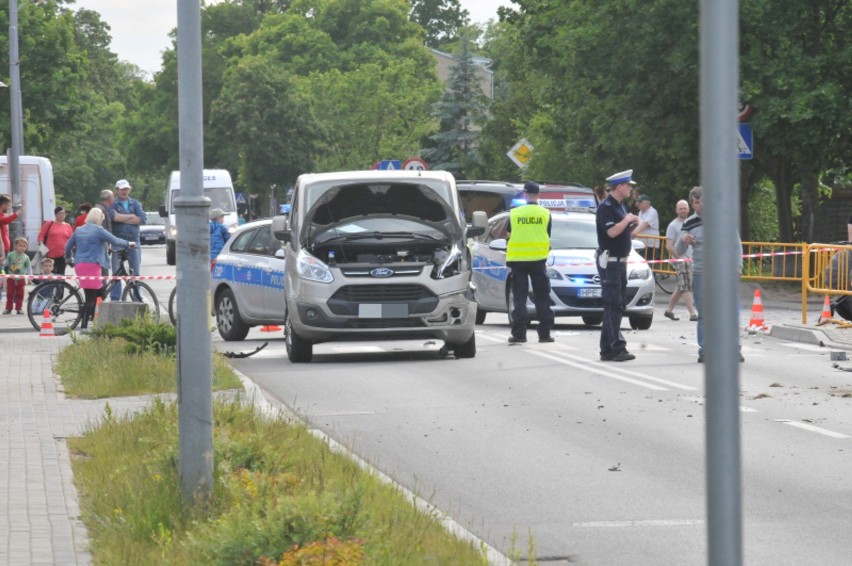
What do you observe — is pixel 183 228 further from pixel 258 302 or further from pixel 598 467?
pixel 258 302

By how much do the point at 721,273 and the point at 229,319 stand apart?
18646mm

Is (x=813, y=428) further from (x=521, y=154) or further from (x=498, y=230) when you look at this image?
(x=521, y=154)

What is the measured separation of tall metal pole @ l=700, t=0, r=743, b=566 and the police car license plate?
555 inches

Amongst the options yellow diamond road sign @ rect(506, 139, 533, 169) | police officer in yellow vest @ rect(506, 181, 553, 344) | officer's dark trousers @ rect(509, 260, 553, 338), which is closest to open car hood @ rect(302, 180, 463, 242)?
police officer in yellow vest @ rect(506, 181, 553, 344)

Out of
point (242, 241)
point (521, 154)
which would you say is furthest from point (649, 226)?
point (242, 241)

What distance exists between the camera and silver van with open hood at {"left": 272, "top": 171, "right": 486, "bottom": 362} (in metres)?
17.8

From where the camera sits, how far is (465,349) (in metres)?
18.5

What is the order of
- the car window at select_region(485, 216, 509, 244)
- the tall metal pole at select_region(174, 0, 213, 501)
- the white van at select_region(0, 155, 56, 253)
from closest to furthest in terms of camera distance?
the tall metal pole at select_region(174, 0, 213, 501), the car window at select_region(485, 216, 509, 244), the white van at select_region(0, 155, 56, 253)

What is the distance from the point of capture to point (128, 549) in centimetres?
707

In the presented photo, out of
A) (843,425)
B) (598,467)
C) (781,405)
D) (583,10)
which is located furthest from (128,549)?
(583,10)

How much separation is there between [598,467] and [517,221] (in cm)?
997

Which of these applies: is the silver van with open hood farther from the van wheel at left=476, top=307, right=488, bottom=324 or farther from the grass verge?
the grass verge

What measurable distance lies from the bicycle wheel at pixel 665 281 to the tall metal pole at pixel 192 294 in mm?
25376

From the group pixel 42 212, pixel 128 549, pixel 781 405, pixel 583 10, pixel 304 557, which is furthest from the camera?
pixel 42 212
